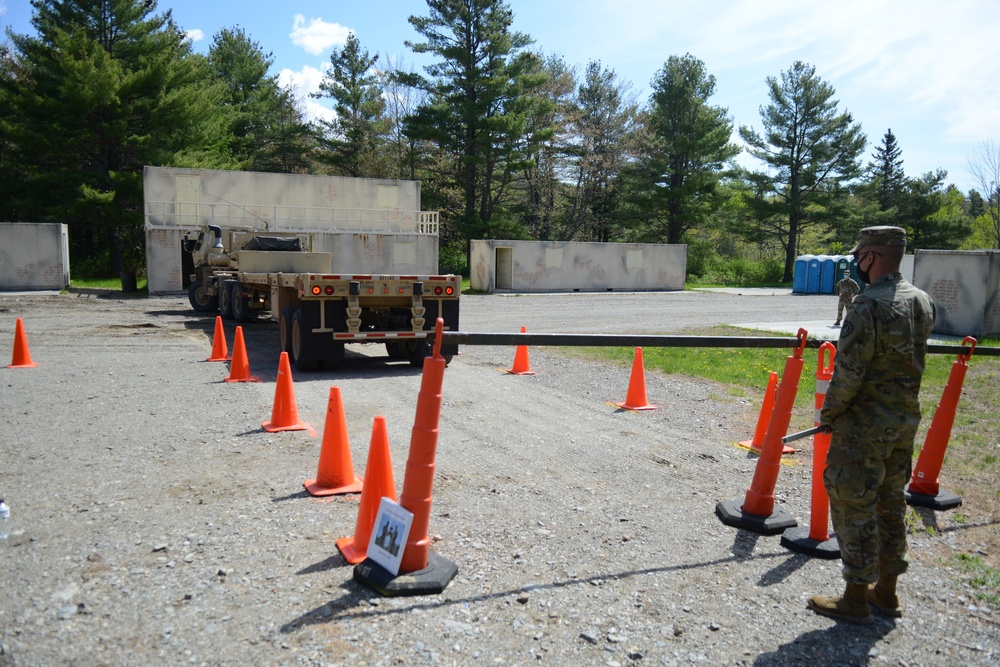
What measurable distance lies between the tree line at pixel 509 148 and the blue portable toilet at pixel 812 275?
13.7 m

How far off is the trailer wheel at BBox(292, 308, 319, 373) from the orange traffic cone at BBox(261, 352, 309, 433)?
11.3 ft

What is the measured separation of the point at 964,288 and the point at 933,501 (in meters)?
15.2

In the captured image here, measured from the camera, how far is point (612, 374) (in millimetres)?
11789

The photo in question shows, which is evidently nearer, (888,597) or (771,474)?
(888,597)

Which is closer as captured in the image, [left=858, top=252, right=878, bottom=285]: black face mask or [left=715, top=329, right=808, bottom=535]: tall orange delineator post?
[left=858, top=252, right=878, bottom=285]: black face mask

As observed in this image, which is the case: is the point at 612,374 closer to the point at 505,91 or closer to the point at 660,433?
the point at 660,433

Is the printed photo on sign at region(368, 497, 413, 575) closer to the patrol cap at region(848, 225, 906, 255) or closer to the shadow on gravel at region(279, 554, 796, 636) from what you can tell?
the shadow on gravel at region(279, 554, 796, 636)

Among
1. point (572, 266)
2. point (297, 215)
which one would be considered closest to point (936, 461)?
point (572, 266)

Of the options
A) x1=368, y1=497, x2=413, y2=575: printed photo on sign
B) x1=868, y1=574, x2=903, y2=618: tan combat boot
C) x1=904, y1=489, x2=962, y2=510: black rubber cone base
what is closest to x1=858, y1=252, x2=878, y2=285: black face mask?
x1=868, y1=574, x2=903, y2=618: tan combat boot

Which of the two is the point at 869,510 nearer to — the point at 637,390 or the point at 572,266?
the point at 637,390

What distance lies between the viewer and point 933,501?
5570 millimetres

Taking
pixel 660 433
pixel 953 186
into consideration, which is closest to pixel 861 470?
pixel 660 433

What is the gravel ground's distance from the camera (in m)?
3.44

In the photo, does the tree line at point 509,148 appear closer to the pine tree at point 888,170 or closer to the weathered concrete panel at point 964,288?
the pine tree at point 888,170
